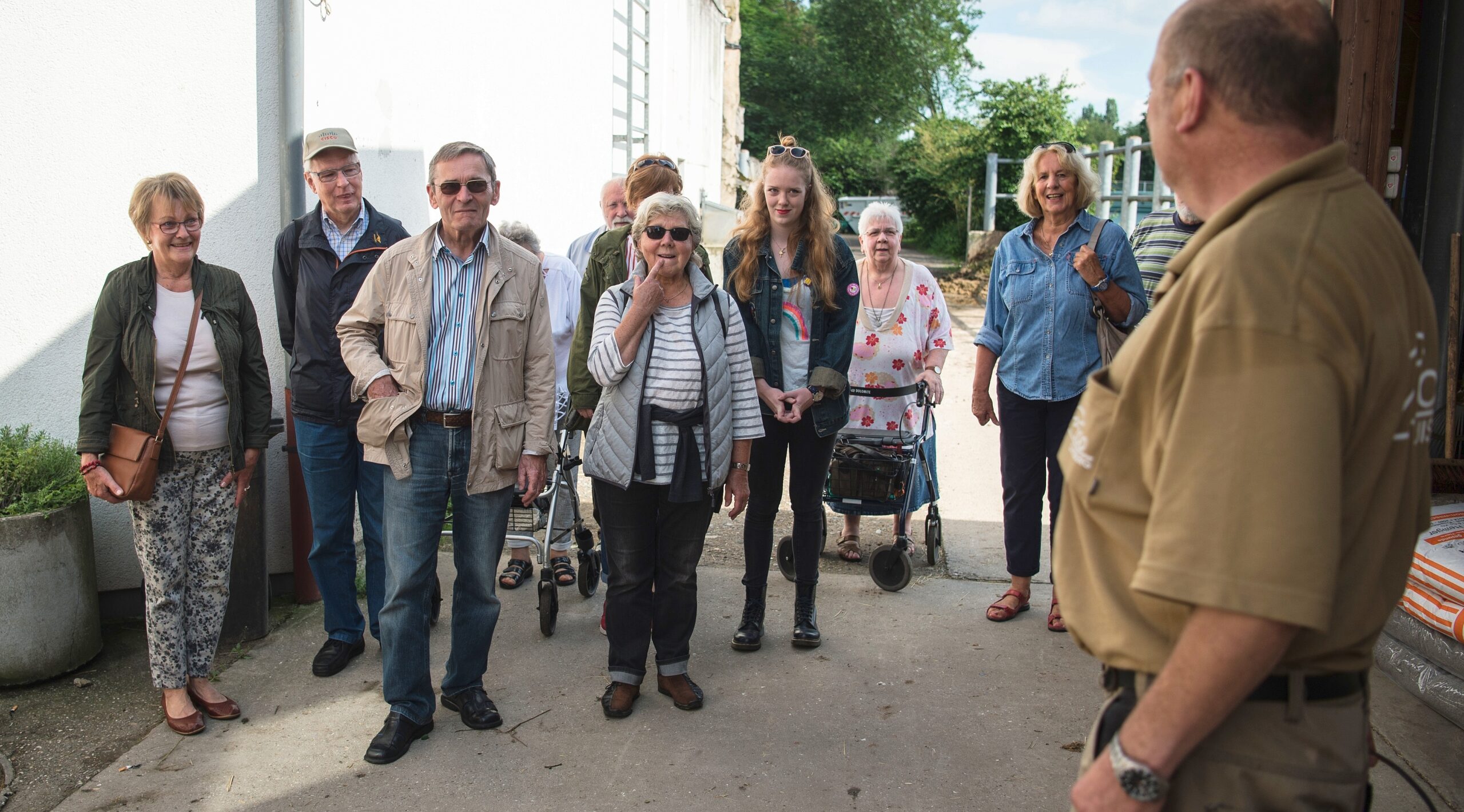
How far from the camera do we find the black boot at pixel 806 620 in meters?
4.46

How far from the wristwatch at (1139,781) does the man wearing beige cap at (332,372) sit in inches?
132

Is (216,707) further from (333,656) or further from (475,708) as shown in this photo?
(475,708)

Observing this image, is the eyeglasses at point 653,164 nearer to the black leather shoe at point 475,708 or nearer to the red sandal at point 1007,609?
the black leather shoe at point 475,708

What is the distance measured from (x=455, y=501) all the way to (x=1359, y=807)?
2.83 metres

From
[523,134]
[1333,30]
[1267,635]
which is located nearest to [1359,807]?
[1267,635]

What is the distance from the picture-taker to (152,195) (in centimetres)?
362

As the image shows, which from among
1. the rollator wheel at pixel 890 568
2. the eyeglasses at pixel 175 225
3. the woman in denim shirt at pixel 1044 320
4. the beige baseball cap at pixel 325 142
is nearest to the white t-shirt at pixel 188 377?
the eyeglasses at pixel 175 225

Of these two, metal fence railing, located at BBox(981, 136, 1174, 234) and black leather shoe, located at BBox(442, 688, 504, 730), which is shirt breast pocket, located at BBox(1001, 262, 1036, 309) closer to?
black leather shoe, located at BBox(442, 688, 504, 730)

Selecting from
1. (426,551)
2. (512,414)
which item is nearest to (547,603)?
(426,551)

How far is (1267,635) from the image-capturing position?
1.31 metres

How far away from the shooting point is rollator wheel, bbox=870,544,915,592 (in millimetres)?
5078

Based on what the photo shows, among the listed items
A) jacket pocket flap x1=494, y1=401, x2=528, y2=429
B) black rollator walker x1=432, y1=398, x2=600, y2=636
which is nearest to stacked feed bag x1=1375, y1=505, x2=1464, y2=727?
jacket pocket flap x1=494, y1=401, x2=528, y2=429

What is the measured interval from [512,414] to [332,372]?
976mm

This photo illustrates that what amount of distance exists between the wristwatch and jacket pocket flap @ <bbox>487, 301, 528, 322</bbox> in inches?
104
